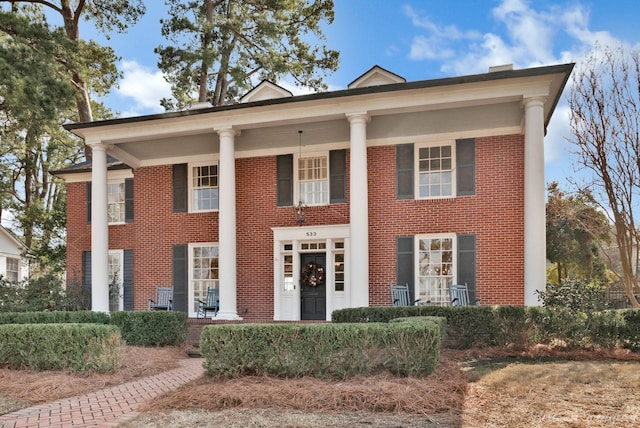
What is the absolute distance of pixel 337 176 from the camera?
1417 cm

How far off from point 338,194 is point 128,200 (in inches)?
275

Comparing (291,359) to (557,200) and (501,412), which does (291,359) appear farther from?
(557,200)

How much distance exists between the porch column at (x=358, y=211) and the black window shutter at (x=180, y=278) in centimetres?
578

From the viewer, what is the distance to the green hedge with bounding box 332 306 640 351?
9414 millimetres

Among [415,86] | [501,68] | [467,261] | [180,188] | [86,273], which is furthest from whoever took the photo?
[86,273]

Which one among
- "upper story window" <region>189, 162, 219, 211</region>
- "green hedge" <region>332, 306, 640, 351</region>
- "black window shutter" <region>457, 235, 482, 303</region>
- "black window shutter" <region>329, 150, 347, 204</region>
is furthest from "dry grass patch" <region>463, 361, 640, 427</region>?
"upper story window" <region>189, 162, 219, 211</region>

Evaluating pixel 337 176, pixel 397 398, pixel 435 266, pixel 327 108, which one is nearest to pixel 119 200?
pixel 337 176

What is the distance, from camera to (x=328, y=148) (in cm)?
1428

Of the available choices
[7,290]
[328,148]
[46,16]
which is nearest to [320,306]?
[328,148]

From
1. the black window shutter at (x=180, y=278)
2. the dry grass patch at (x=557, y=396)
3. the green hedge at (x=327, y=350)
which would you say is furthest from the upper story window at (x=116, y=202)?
the dry grass patch at (x=557, y=396)

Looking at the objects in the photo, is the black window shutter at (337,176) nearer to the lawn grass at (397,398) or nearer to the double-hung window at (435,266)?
the double-hung window at (435,266)

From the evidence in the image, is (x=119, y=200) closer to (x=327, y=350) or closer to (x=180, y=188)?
(x=180, y=188)

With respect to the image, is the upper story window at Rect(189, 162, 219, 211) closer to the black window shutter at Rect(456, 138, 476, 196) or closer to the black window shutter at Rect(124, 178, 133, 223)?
the black window shutter at Rect(124, 178, 133, 223)

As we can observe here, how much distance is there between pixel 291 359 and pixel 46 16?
23970 mm
